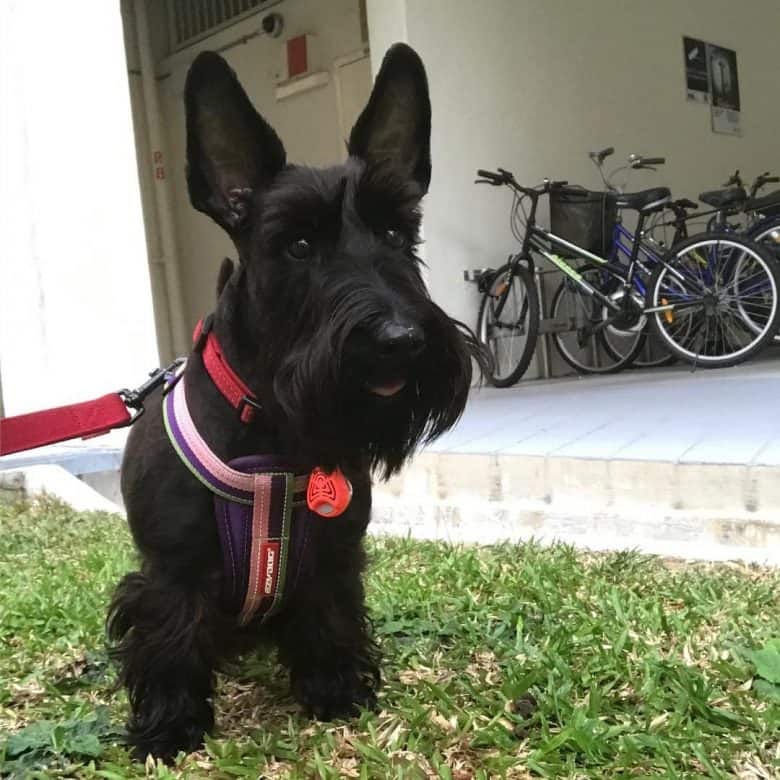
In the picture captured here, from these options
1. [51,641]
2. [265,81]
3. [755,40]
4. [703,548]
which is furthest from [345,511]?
[755,40]

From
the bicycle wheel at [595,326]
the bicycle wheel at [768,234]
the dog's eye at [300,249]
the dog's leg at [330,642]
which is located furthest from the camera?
the bicycle wheel at [595,326]

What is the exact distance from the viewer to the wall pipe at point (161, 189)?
8.66 meters

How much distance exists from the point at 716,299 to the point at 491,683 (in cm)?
440

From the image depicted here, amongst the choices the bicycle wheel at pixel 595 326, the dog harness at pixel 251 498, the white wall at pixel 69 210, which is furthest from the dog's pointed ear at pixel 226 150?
the bicycle wheel at pixel 595 326

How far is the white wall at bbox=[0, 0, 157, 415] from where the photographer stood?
3.95 metres

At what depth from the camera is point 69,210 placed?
13.3ft

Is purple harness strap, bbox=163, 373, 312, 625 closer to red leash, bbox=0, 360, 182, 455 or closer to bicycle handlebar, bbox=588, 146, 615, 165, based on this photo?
red leash, bbox=0, 360, 182, 455

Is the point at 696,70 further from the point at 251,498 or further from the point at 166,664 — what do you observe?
the point at 166,664

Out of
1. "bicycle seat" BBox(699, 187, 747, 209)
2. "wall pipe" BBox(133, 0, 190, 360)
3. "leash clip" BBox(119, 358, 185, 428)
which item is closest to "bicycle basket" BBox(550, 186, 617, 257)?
"bicycle seat" BBox(699, 187, 747, 209)

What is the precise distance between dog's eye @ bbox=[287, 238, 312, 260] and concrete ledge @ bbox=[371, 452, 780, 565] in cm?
194

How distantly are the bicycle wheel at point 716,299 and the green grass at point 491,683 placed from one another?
3.22 metres

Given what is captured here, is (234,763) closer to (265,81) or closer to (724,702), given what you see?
(724,702)

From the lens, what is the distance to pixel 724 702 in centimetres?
164

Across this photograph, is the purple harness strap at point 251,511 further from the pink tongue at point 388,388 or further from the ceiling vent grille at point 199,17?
the ceiling vent grille at point 199,17
